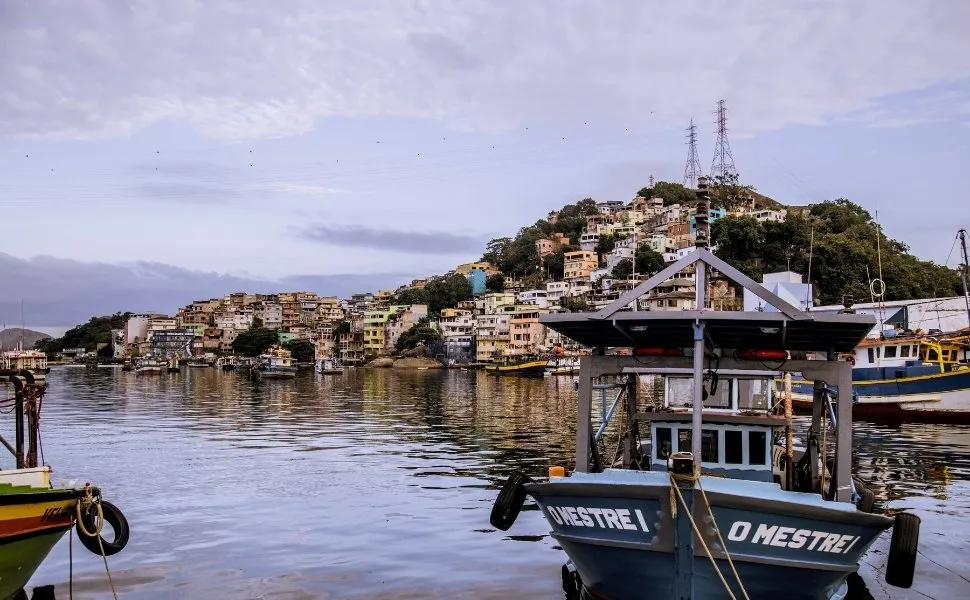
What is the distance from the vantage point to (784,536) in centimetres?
1057

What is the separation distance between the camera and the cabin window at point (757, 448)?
1333 cm

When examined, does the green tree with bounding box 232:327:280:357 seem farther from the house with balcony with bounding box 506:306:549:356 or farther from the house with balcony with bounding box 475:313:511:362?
the house with balcony with bounding box 506:306:549:356

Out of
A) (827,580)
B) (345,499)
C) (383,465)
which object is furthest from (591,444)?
A: (383,465)

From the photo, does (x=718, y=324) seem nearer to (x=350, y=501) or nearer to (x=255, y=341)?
(x=350, y=501)

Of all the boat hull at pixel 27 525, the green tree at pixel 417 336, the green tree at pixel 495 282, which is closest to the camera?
the boat hull at pixel 27 525

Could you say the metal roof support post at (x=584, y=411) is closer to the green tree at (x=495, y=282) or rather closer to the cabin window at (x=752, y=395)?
the cabin window at (x=752, y=395)

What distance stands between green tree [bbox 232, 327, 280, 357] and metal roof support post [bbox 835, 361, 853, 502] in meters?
170

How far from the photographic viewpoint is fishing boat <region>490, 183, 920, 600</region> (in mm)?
10531

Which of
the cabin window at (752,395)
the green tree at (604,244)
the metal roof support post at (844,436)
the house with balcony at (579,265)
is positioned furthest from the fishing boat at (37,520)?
the green tree at (604,244)

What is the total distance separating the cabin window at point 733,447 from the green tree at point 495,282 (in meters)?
168

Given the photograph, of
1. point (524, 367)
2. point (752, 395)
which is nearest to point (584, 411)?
point (752, 395)

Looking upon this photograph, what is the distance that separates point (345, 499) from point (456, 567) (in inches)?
309

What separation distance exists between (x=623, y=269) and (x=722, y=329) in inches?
4995

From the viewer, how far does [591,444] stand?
1464 cm
